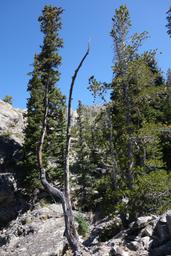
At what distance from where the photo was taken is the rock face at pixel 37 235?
23422 millimetres

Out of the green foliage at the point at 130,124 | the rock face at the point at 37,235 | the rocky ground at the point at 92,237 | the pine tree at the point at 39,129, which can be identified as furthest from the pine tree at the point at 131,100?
the pine tree at the point at 39,129

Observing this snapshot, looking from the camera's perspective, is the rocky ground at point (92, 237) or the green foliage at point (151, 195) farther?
the green foliage at point (151, 195)

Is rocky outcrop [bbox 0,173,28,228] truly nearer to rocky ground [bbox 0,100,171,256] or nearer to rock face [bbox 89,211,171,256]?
rocky ground [bbox 0,100,171,256]

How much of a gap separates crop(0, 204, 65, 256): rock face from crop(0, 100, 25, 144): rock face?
14219 mm

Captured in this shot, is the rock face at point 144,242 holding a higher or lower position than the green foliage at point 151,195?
lower

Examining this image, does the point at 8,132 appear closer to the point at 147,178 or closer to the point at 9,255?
the point at 9,255

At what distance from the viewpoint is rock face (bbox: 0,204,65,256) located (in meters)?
23.4

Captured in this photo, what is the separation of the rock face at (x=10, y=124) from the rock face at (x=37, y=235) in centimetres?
1422

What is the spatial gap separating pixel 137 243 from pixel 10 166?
32156 mm

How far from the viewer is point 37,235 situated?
1097 inches

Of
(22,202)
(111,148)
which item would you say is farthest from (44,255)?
(22,202)

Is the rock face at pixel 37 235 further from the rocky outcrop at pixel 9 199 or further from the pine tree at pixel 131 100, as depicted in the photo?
the pine tree at pixel 131 100

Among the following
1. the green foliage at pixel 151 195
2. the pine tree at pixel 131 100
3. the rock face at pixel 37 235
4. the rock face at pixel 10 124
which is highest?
the rock face at pixel 10 124

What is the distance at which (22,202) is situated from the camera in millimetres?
39656
